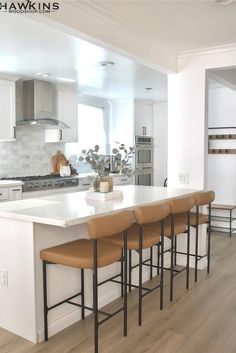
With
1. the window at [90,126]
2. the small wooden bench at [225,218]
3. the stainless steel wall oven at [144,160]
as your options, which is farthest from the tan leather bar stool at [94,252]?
the stainless steel wall oven at [144,160]

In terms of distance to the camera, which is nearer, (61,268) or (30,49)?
(61,268)

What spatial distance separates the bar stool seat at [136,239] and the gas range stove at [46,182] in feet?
7.84

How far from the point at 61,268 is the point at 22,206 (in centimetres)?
59

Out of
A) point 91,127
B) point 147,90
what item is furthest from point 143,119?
point 147,90

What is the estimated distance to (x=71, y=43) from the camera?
11.8 ft

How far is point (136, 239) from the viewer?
9.27ft

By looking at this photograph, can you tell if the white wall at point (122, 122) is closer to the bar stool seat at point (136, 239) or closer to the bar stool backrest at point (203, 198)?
the bar stool backrest at point (203, 198)

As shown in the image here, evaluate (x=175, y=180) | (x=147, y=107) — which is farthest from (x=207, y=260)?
(x=147, y=107)

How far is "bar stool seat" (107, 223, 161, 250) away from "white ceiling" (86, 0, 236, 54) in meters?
1.82

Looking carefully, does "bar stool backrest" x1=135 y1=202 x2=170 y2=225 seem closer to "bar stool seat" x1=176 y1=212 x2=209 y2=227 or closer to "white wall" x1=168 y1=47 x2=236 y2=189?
"bar stool seat" x1=176 y1=212 x2=209 y2=227

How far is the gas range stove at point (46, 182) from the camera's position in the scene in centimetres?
504

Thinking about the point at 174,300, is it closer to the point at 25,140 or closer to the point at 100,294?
the point at 100,294

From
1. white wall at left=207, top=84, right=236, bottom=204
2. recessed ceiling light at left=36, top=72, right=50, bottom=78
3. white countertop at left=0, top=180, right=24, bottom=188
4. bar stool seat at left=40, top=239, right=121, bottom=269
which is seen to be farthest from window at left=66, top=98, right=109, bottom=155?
bar stool seat at left=40, top=239, right=121, bottom=269

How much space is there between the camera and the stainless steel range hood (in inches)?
213
